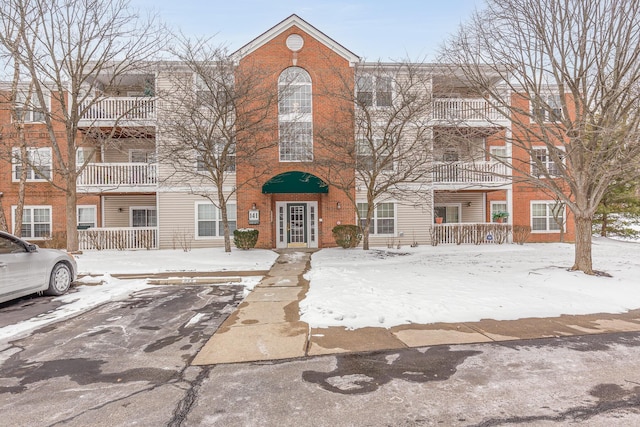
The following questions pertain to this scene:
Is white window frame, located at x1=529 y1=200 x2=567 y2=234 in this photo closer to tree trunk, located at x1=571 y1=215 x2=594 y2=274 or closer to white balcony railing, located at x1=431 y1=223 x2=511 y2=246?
white balcony railing, located at x1=431 y1=223 x2=511 y2=246

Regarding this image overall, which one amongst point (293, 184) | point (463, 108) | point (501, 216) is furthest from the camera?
point (501, 216)

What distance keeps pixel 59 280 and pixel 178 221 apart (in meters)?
9.90

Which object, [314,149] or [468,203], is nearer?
[314,149]

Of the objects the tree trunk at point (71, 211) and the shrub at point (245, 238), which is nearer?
the tree trunk at point (71, 211)

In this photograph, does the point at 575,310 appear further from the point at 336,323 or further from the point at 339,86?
the point at 339,86

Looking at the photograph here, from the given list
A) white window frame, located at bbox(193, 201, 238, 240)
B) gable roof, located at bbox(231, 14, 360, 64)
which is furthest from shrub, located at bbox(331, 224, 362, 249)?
gable roof, located at bbox(231, 14, 360, 64)

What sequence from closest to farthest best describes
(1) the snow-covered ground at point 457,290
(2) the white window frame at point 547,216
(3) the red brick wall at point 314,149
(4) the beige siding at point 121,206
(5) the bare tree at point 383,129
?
(1) the snow-covered ground at point 457,290
(5) the bare tree at point 383,129
(3) the red brick wall at point 314,149
(4) the beige siding at point 121,206
(2) the white window frame at point 547,216

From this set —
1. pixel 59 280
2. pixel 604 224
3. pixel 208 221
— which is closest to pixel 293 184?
pixel 208 221

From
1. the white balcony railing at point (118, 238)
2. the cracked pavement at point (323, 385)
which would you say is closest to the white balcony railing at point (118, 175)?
the white balcony railing at point (118, 238)

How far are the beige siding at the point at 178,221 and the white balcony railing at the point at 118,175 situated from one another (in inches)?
41.1

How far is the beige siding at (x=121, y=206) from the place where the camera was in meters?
18.9

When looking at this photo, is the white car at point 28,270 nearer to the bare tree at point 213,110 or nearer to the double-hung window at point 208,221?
the bare tree at point 213,110

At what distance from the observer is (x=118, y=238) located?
16812 millimetres

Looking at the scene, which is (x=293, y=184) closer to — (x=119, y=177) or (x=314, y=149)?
(x=314, y=149)
